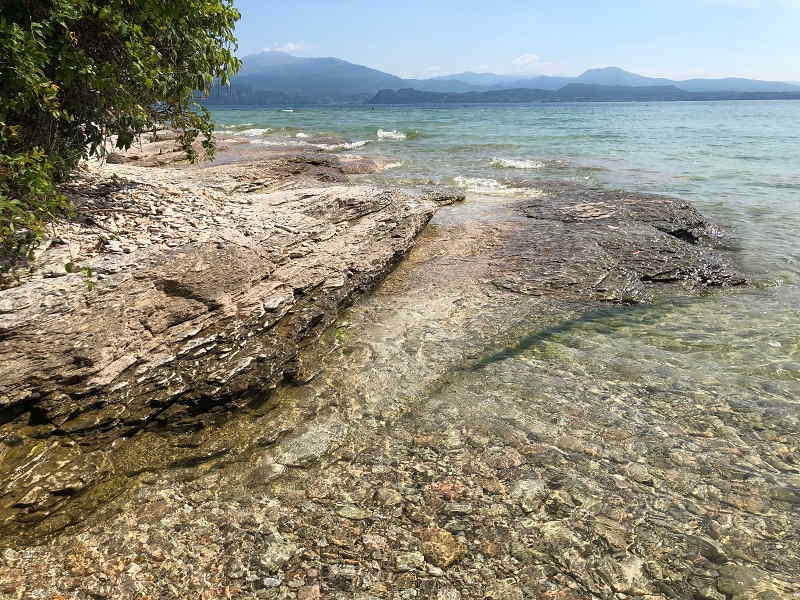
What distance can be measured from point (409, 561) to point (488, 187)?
58.2ft

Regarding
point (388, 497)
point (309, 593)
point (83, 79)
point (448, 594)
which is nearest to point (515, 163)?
point (83, 79)

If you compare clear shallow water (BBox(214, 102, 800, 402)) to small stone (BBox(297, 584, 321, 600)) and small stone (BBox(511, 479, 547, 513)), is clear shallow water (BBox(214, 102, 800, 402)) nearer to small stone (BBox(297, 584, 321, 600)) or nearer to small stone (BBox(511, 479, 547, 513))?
small stone (BBox(511, 479, 547, 513))

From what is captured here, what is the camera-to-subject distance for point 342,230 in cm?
966

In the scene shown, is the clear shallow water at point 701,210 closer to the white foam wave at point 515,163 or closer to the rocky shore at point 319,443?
the white foam wave at point 515,163

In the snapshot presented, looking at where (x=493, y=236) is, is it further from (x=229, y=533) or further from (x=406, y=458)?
(x=229, y=533)

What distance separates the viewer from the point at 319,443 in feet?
17.8

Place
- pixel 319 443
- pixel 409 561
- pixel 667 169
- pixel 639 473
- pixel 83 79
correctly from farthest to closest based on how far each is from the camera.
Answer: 1. pixel 667 169
2. pixel 83 79
3. pixel 319 443
4. pixel 639 473
5. pixel 409 561

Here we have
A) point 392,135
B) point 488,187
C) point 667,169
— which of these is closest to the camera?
point 488,187

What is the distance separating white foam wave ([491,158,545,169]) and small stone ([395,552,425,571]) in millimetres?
24105

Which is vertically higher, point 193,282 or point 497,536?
point 193,282

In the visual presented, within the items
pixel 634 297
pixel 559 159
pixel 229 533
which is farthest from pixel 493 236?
pixel 559 159

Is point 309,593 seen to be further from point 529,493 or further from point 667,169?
point 667,169

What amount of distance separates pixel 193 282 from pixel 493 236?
8.35 m

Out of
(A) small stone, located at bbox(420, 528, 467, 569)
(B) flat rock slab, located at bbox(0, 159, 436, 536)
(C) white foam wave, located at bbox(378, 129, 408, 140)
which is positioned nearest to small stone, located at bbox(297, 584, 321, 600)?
(A) small stone, located at bbox(420, 528, 467, 569)
